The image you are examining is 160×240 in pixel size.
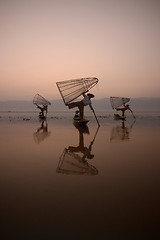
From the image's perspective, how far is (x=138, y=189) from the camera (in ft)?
10.7

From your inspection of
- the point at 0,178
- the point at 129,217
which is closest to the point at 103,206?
the point at 129,217

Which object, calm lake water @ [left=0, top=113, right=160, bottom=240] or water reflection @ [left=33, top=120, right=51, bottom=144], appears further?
water reflection @ [left=33, top=120, right=51, bottom=144]

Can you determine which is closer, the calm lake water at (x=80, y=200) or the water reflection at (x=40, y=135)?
the calm lake water at (x=80, y=200)

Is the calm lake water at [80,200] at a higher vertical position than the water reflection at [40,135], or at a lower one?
higher

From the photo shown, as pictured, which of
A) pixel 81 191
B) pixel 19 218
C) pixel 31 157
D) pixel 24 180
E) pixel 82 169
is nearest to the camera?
pixel 19 218

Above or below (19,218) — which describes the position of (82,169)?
below

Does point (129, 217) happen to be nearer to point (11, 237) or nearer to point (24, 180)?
point (11, 237)

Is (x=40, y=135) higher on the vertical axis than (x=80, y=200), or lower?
lower

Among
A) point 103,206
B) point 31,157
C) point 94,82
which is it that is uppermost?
point 94,82

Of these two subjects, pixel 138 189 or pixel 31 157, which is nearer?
pixel 138 189

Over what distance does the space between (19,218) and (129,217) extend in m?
1.64

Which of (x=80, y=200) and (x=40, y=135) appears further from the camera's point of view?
(x=40, y=135)

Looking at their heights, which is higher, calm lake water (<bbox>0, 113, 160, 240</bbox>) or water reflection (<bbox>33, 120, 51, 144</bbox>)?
calm lake water (<bbox>0, 113, 160, 240</bbox>)

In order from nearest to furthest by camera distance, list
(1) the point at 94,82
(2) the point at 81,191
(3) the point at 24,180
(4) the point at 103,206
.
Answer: (4) the point at 103,206
(2) the point at 81,191
(3) the point at 24,180
(1) the point at 94,82
